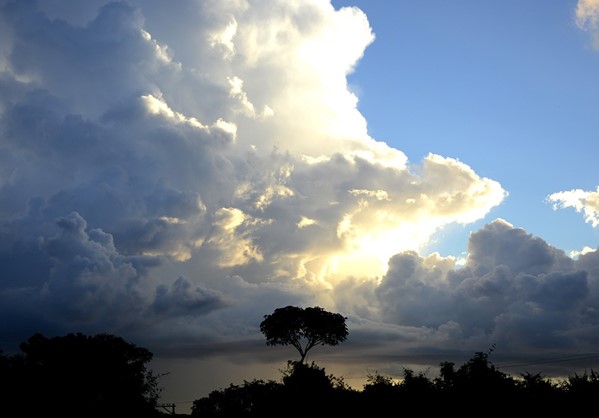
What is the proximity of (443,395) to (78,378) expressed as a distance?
53.8 m

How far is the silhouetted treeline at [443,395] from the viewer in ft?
131

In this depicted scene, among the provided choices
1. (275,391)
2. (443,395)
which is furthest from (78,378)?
(443,395)

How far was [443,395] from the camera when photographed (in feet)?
159

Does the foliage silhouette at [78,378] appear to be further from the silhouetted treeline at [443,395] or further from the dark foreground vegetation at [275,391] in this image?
the silhouetted treeline at [443,395]

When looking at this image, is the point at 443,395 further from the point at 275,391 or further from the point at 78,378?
the point at 78,378

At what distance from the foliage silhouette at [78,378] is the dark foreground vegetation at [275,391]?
0.12m

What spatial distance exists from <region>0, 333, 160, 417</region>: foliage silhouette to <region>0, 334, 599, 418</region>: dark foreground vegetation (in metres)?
0.12

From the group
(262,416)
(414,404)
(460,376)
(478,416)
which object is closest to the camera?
(478,416)

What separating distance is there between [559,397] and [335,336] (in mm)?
46320

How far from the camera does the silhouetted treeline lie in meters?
40.0

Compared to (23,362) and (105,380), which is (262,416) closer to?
(105,380)

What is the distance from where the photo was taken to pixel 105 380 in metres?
83.8

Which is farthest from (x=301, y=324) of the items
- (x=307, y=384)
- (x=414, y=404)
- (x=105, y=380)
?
(x=414, y=404)

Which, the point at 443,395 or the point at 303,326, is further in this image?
the point at 303,326
